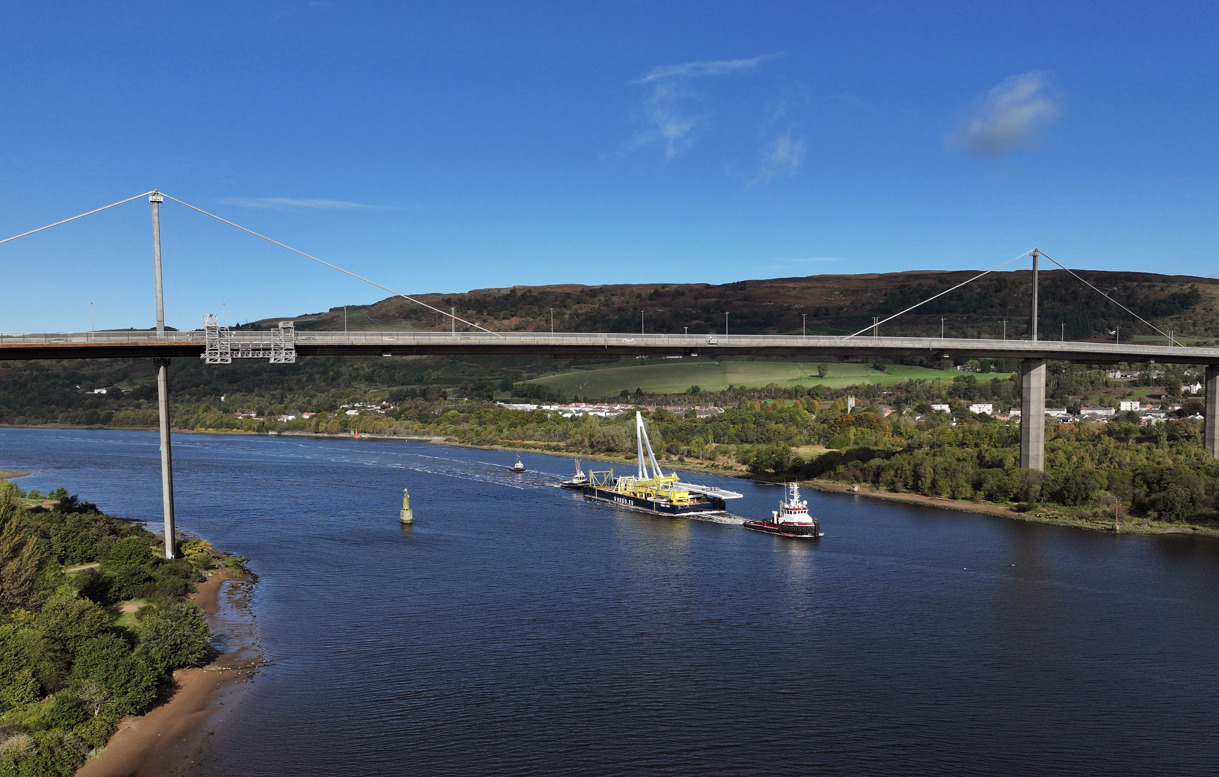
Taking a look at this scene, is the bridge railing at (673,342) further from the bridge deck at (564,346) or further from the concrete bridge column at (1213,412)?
the concrete bridge column at (1213,412)

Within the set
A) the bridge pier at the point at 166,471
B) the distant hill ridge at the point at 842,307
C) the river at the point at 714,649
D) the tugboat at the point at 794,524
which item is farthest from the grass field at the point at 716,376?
the bridge pier at the point at 166,471

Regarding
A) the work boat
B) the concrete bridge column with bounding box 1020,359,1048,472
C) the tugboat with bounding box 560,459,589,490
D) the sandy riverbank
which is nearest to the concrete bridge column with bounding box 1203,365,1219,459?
the concrete bridge column with bounding box 1020,359,1048,472

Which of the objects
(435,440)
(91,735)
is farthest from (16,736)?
(435,440)

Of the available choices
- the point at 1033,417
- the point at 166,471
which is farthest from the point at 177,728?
the point at 1033,417

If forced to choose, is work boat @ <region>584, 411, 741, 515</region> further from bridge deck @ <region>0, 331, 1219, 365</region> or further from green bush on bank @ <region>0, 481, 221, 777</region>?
green bush on bank @ <region>0, 481, 221, 777</region>

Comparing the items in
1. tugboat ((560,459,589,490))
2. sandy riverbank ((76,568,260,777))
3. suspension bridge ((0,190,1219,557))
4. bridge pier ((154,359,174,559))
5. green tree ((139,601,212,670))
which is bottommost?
tugboat ((560,459,589,490))

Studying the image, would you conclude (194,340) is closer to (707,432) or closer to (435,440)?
(707,432)
